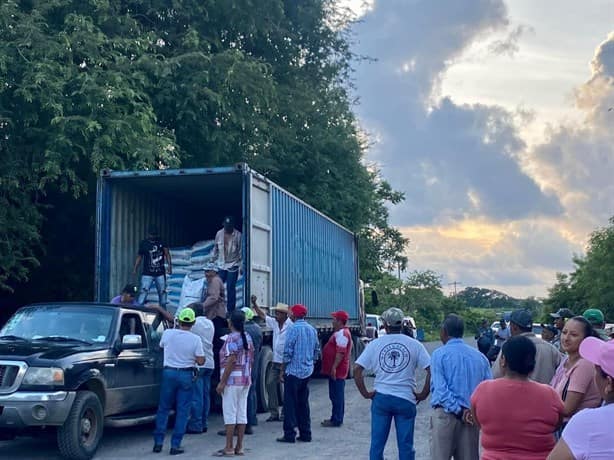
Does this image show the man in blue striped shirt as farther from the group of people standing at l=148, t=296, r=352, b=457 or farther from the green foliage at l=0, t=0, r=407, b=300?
the green foliage at l=0, t=0, r=407, b=300

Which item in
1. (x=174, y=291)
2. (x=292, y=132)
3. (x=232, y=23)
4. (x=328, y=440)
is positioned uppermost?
(x=232, y=23)

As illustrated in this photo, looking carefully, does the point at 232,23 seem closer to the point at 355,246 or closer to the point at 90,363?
the point at 355,246

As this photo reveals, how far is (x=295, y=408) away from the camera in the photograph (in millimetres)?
10992

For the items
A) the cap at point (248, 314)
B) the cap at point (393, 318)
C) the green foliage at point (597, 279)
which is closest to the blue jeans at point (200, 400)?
the cap at point (248, 314)

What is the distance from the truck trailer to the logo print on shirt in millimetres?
5406

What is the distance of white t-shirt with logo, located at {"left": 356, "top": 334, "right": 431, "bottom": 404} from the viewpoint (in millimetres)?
7039

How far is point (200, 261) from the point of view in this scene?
1376 centimetres

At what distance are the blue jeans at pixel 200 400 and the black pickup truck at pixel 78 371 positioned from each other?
55 cm

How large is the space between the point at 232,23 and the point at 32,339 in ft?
40.4

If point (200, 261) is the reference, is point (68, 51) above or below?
above

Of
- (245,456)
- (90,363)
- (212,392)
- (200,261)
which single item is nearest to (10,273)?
(200,261)

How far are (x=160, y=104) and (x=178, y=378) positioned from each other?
1013 centimetres

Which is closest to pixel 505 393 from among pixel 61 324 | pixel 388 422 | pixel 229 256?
pixel 388 422

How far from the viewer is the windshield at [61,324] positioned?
33.8ft
